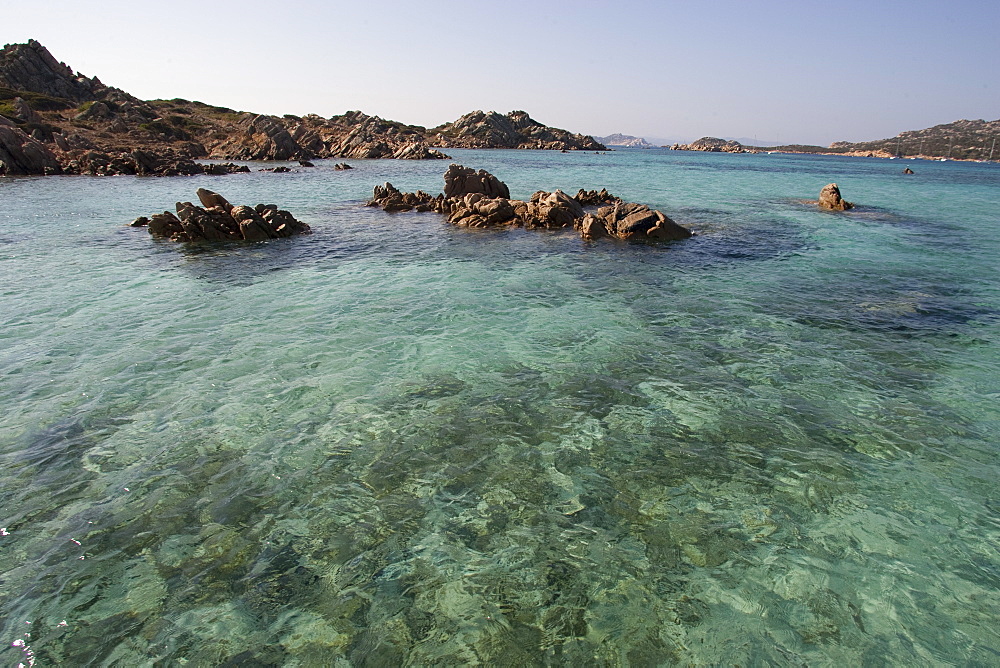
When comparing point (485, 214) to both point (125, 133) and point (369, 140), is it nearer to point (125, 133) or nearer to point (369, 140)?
point (125, 133)

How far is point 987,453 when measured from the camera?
28.3 feet

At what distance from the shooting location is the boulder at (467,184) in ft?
128

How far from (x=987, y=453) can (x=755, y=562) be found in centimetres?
586

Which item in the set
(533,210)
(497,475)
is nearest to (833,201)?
(533,210)

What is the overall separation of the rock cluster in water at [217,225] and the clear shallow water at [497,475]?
8.90 m

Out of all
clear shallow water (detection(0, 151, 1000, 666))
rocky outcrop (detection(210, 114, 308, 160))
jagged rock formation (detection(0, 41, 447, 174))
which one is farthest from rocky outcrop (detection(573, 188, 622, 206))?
rocky outcrop (detection(210, 114, 308, 160))

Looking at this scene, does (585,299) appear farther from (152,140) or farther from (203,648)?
(152,140)

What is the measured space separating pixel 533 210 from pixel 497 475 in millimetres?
26821

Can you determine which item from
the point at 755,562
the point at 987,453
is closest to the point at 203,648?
the point at 755,562

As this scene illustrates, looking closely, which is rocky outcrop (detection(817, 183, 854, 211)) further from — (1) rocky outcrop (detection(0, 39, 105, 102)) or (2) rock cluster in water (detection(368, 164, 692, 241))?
(1) rocky outcrop (detection(0, 39, 105, 102))

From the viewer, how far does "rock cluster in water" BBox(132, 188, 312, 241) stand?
26469mm

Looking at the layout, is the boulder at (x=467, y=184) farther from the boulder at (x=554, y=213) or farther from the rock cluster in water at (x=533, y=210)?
the boulder at (x=554, y=213)

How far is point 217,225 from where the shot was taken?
2700 centimetres

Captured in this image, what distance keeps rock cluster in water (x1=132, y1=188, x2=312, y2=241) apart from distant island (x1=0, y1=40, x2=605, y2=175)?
46414 millimetres
